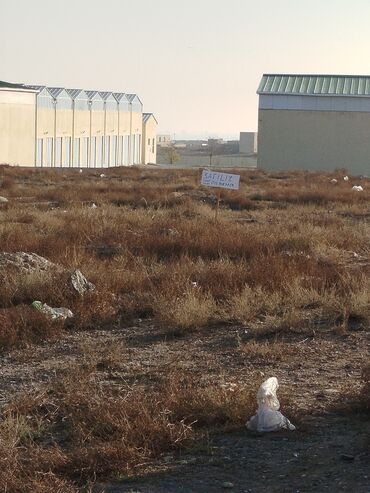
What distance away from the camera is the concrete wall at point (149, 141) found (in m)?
88.4

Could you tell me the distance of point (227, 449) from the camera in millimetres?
5348

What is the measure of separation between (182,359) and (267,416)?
7.01 ft

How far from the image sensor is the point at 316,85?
5931 centimetres

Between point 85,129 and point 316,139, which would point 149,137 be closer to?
point 85,129

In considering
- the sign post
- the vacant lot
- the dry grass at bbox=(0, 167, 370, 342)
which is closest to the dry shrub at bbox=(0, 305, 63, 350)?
the vacant lot

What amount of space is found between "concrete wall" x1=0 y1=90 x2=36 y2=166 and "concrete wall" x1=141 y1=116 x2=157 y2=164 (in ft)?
95.4

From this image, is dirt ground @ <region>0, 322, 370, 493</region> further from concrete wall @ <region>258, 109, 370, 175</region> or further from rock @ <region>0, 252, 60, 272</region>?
concrete wall @ <region>258, 109, 370, 175</region>

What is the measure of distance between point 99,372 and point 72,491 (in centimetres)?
258

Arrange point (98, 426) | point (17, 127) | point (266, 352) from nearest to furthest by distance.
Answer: point (98, 426) → point (266, 352) → point (17, 127)

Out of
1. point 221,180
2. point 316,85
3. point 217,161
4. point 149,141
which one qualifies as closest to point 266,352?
point 221,180

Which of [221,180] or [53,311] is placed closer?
[53,311]

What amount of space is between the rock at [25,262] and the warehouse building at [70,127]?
45.5 metres

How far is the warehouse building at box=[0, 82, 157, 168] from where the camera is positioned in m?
57.2

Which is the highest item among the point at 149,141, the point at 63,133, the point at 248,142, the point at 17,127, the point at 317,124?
the point at 317,124
